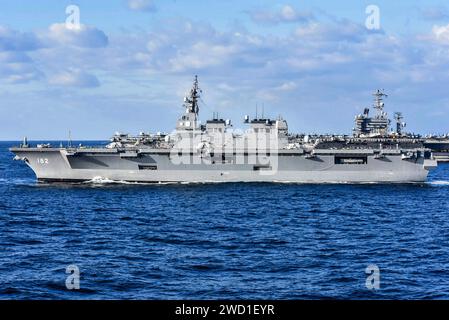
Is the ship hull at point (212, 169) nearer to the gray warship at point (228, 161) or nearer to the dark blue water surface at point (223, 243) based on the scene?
the gray warship at point (228, 161)

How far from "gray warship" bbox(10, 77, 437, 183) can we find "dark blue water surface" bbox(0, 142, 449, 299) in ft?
11.9

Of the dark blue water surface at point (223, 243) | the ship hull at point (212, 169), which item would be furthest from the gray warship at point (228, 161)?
the dark blue water surface at point (223, 243)

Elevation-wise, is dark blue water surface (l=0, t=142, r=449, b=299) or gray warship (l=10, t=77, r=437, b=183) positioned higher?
gray warship (l=10, t=77, r=437, b=183)

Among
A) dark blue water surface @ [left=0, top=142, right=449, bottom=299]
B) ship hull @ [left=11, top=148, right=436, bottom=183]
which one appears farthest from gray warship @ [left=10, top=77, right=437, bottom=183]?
dark blue water surface @ [left=0, top=142, right=449, bottom=299]

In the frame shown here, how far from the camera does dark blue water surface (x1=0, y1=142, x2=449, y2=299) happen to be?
16.5m

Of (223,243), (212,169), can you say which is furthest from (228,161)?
(223,243)

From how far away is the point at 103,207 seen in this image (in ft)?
112

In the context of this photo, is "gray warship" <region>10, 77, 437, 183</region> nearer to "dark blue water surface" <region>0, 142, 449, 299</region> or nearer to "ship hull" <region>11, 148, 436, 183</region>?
"ship hull" <region>11, 148, 436, 183</region>

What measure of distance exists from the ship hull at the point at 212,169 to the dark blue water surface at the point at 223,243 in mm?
3578

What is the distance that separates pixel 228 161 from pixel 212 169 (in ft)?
4.37

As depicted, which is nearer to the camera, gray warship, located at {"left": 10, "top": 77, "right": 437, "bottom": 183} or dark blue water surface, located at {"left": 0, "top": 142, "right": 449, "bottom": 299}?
dark blue water surface, located at {"left": 0, "top": 142, "right": 449, "bottom": 299}

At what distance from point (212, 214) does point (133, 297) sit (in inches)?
640

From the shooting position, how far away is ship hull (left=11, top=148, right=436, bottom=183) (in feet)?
147

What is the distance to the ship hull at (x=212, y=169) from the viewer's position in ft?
147
